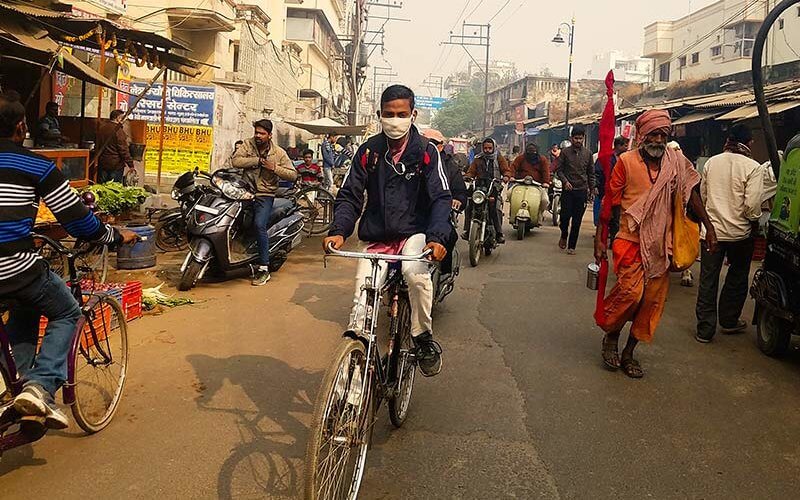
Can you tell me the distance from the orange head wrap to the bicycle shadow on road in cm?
295

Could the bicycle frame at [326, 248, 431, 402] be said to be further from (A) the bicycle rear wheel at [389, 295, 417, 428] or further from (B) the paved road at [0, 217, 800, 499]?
(B) the paved road at [0, 217, 800, 499]

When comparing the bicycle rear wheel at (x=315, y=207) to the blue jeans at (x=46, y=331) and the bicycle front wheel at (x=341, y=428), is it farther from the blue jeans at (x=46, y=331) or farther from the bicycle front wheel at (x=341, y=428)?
the bicycle front wheel at (x=341, y=428)

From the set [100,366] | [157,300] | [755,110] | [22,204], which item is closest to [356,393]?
[22,204]

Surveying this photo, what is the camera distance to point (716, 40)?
4031cm

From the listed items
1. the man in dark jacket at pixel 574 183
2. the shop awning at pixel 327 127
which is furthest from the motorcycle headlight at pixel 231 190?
the shop awning at pixel 327 127

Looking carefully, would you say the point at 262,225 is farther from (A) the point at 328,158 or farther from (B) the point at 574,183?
(A) the point at 328,158

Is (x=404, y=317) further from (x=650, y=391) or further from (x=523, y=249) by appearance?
(x=523, y=249)

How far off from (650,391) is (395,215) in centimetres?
234

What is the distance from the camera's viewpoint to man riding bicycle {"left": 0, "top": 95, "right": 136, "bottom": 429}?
3129 millimetres

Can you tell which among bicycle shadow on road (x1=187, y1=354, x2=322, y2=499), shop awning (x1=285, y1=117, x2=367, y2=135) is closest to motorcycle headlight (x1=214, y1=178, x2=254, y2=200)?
bicycle shadow on road (x1=187, y1=354, x2=322, y2=499)

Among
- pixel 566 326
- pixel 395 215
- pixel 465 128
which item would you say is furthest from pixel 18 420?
pixel 465 128

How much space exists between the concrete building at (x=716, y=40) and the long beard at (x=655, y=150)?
29442 mm

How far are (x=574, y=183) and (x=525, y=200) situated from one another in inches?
53.1

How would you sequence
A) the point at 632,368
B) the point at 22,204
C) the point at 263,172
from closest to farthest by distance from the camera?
the point at 22,204 → the point at 632,368 → the point at 263,172
